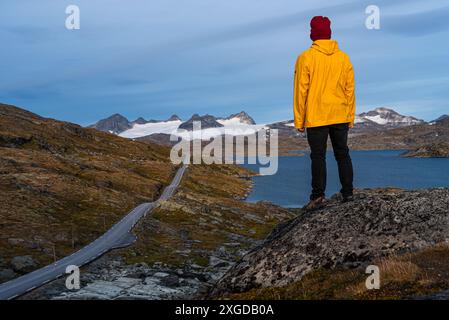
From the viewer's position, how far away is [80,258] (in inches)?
2825

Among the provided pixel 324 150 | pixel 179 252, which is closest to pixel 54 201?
pixel 179 252

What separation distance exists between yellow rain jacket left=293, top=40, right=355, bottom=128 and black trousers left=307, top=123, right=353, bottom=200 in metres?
0.28

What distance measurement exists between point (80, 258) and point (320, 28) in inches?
2600

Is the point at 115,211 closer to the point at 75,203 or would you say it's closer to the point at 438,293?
the point at 75,203

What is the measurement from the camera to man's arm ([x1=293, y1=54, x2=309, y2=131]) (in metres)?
13.9

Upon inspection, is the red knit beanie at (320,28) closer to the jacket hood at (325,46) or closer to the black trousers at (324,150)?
the jacket hood at (325,46)

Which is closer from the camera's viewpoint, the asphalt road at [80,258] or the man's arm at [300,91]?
the man's arm at [300,91]

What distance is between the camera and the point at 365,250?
13.2 metres

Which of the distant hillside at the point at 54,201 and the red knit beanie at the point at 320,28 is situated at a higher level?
the red knit beanie at the point at 320,28

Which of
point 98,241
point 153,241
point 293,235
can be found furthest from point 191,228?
point 293,235

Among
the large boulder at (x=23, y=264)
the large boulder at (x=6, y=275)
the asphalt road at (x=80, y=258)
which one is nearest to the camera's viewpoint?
the asphalt road at (x=80, y=258)

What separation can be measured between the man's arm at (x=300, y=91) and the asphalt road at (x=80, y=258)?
4619 centimetres

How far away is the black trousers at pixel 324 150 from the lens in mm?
14188

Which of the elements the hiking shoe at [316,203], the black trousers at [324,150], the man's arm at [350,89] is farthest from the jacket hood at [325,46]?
the hiking shoe at [316,203]
